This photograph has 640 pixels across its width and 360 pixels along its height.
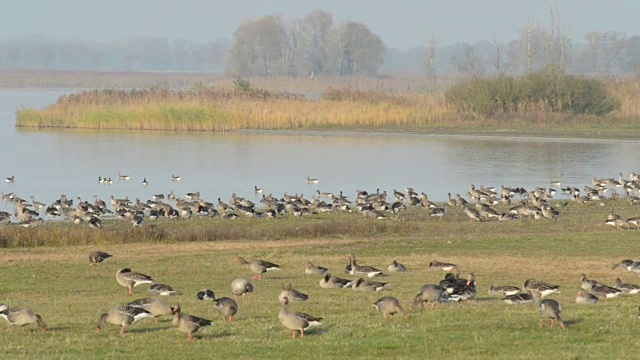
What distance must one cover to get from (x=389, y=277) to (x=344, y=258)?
2949 mm

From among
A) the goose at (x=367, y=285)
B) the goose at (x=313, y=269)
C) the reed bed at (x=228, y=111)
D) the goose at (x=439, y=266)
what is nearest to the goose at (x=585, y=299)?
the goose at (x=367, y=285)

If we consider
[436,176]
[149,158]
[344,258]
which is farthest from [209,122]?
[344,258]

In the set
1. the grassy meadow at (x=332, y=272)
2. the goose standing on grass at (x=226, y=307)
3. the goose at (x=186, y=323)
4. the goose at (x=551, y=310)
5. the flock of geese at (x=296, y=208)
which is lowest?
the flock of geese at (x=296, y=208)

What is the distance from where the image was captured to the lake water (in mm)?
42062

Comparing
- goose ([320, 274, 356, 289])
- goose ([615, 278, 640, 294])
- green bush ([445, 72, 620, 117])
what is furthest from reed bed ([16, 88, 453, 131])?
goose ([615, 278, 640, 294])

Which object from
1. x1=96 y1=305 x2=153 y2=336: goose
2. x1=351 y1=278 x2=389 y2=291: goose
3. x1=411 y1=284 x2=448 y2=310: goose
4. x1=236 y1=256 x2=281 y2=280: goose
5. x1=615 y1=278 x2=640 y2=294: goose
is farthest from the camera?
x1=236 y1=256 x2=281 y2=280: goose

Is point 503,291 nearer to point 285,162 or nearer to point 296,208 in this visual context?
point 296,208

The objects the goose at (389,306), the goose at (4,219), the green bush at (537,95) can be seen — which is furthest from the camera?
the green bush at (537,95)

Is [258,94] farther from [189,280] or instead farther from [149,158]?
[189,280]

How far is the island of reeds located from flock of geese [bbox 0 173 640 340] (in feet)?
75.6

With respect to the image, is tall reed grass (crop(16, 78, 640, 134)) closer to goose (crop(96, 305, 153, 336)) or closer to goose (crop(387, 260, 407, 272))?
goose (crop(387, 260, 407, 272))

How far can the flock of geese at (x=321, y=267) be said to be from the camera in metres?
14.7

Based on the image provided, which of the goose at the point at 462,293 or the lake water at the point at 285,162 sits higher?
the goose at the point at 462,293

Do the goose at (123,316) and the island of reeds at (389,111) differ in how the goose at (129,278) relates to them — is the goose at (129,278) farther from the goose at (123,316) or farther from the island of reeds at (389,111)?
the island of reeds at (389,111)
